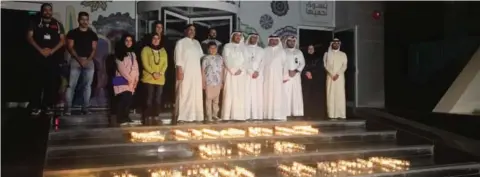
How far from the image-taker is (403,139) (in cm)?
739

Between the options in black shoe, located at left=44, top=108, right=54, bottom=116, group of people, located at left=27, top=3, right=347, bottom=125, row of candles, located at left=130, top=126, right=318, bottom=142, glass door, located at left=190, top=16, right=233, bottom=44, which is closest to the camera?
row of candles, located at left=130, top=126, right=318, bottom=142

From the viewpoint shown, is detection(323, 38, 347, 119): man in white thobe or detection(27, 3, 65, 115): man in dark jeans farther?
detection(323, 38, 347, 119): man in white thobe

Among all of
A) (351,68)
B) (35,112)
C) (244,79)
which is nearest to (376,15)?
(351,68)

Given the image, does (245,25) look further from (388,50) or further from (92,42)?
(92,42)

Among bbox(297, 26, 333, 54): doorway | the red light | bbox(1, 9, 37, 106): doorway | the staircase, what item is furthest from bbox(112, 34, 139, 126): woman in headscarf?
the red light

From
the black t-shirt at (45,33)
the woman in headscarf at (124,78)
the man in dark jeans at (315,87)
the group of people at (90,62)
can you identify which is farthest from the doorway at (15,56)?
the man in dark jeans at (315,87)

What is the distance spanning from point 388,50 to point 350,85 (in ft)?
4.28

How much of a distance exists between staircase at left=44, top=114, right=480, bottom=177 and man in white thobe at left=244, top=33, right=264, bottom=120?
472 mm

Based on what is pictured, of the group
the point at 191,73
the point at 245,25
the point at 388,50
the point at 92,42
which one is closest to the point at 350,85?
the point at 388,50

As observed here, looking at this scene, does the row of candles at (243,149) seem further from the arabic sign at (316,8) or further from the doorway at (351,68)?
the arabic sign at (316,8)

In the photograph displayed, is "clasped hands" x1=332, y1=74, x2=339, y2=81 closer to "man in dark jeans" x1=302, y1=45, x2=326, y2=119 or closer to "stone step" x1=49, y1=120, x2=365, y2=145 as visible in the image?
"stone step" x1=49, y1=120, x2=365, y2=145

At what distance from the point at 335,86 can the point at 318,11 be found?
3.19m

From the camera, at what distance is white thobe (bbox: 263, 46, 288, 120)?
26.2 feet

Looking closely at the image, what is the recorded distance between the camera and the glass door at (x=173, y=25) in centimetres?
895
